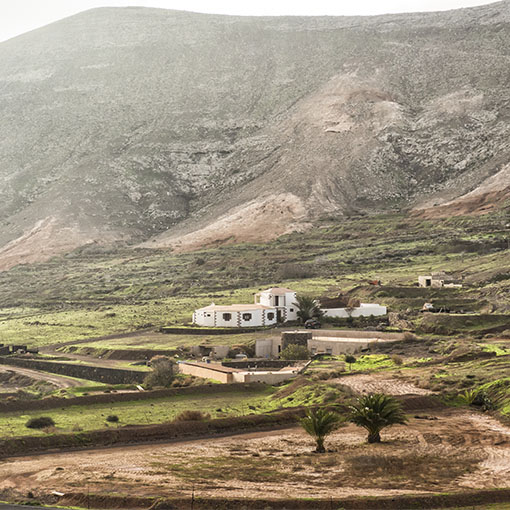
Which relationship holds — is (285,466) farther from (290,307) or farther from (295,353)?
(290,307)

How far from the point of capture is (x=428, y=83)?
164 metres

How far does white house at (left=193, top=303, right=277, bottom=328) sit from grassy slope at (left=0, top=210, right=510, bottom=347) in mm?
6924

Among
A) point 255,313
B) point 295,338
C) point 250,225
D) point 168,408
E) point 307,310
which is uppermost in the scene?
point 250,225

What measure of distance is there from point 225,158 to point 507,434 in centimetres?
13235

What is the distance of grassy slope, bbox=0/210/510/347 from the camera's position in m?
73.6

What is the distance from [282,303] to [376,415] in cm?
3499

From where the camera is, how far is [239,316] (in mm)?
64438

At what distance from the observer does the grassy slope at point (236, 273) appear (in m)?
73.6

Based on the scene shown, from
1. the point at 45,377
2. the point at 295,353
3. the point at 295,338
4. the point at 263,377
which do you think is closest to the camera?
the point at 263,377

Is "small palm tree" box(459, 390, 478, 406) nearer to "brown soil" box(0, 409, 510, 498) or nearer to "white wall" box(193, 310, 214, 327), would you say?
"brown soil" box(0, 409, 510, 498)

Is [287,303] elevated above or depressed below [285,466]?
above

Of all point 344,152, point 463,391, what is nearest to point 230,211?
point 344,152

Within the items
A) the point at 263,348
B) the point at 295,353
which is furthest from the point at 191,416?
the point at 263,348

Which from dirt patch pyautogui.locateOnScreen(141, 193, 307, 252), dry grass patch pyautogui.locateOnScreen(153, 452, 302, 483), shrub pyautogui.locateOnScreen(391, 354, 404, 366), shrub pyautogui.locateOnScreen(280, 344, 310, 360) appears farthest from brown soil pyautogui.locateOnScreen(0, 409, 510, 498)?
dirt patch pyautogui.locateOnScreen(141, 193, 307, 252)
